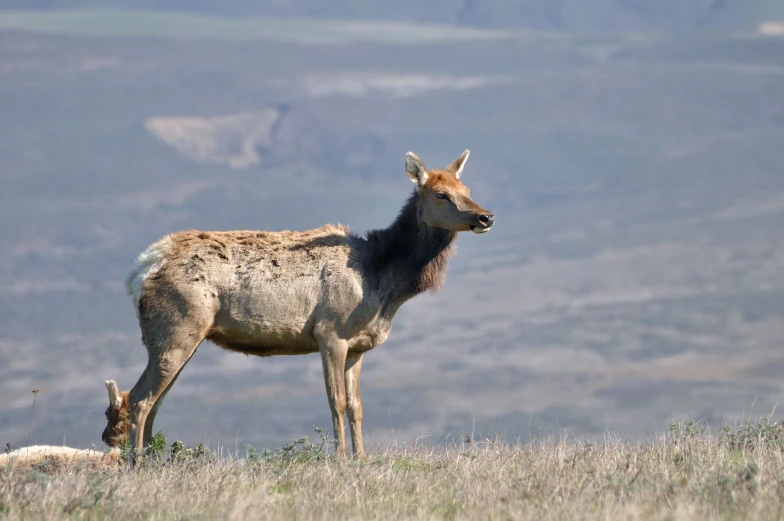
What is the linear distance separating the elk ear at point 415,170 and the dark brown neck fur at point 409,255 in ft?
0.70

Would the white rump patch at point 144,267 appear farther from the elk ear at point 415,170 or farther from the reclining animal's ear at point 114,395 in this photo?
the elk ear at point 415,170

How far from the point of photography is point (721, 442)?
40.8ft

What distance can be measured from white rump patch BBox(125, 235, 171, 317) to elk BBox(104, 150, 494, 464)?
15 mm

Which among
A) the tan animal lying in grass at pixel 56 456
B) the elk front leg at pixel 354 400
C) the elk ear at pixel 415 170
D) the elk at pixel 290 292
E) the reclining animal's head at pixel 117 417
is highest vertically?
the elk ear at pixel 415 170

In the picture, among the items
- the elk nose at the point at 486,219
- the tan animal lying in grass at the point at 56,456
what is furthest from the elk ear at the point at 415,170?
the tan animal lying in grass at the point at 56,456

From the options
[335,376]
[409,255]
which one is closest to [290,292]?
[335,376]

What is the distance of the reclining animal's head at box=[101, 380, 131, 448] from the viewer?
13.9 m

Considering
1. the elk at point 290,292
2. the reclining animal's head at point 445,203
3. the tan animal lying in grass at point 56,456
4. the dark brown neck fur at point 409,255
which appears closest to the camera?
the elk at point 290,292

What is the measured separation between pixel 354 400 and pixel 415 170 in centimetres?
309

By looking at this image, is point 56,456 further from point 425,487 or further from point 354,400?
point 425,487

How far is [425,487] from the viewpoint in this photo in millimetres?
9680

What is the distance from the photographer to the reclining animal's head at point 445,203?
13164 millimetres

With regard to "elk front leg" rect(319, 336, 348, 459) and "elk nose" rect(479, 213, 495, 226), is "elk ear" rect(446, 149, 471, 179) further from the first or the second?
"elk front leg" rect(319, 336, 348, 459)

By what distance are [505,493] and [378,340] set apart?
4.41 meters
